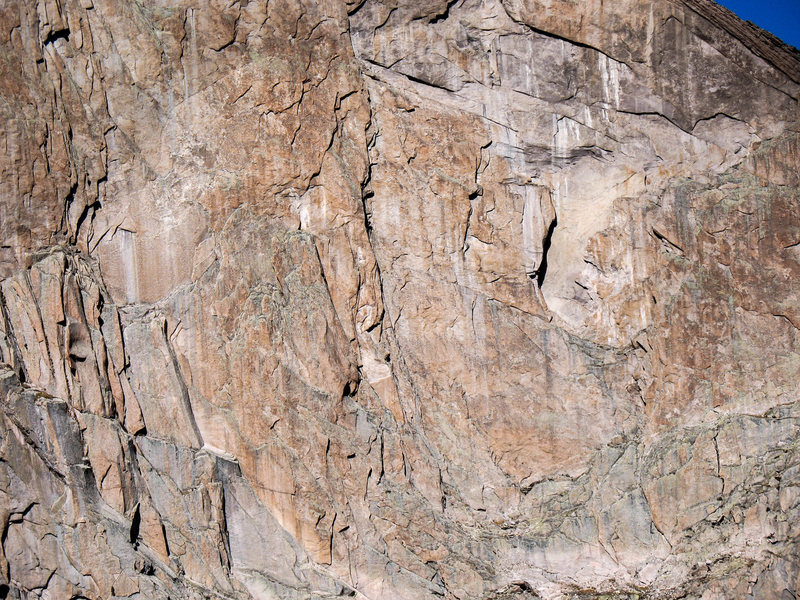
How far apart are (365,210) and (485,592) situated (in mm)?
7419

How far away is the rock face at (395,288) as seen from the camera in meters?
16.8

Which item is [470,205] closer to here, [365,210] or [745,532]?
[365,210]

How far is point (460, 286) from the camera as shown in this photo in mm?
17531

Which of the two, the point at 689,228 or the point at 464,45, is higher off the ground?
the point at 464,45

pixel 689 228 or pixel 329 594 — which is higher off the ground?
pixel 689 228

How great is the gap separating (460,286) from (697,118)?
17.5ft

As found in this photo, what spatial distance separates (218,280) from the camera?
56.3 feet

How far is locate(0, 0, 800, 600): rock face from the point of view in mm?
16828

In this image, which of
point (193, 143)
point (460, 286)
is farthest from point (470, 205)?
point (193, 143)

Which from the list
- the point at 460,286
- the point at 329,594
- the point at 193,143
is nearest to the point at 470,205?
the point at 460,286

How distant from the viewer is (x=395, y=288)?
17594 millimetres

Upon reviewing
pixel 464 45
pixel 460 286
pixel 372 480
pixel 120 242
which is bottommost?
pixel 372 480

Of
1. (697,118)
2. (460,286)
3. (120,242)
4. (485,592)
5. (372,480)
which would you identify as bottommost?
(485,592)

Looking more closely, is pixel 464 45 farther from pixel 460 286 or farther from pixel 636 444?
pixel 636 444
